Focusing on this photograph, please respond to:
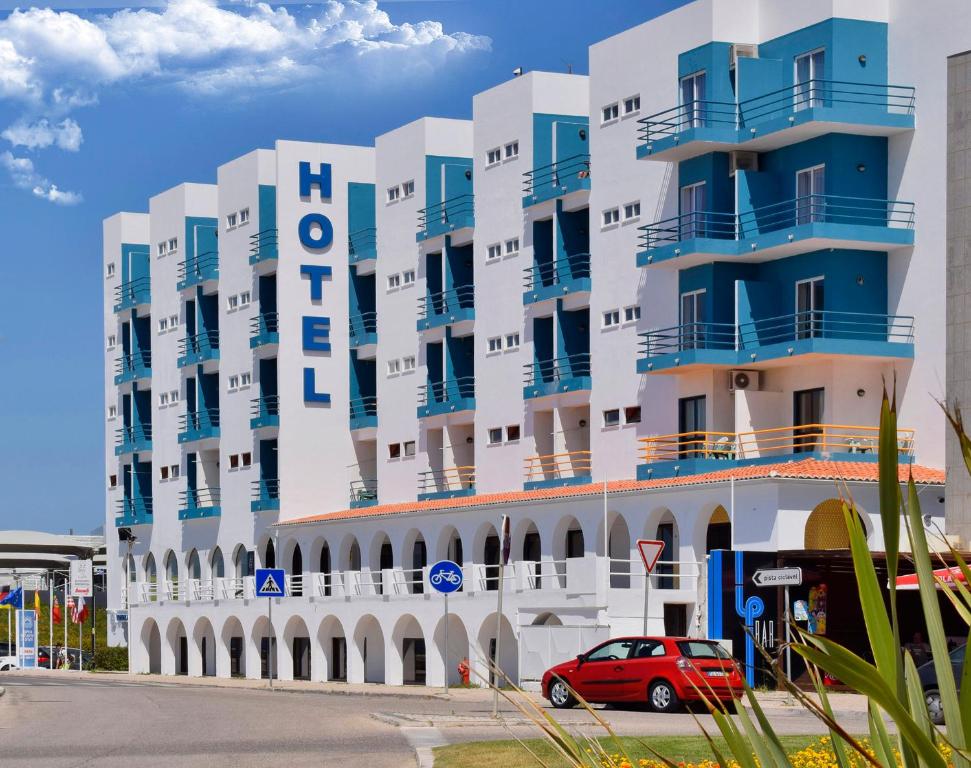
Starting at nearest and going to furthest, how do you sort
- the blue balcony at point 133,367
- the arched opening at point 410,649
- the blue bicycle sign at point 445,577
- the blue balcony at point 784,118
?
1. the blue bicycle sign at point 445,577
2. the blue balcony at point 784,118
3. the arched opening at point 410,649
4. the blue balcony at point 133,367

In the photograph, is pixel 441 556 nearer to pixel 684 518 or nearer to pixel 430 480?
pixel 430 480

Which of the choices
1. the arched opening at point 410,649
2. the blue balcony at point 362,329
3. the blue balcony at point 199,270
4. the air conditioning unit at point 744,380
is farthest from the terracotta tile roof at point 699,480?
the blue balcony at point 199,270

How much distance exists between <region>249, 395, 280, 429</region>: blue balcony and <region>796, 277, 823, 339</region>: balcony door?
2670 centimetres

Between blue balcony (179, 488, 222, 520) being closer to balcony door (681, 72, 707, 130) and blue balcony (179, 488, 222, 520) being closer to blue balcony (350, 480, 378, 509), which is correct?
blue balcony (350, 480, 378, 509)

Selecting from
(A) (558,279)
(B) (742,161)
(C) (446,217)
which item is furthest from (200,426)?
(B) (742,161)

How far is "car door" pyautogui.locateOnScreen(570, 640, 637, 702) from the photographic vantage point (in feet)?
101

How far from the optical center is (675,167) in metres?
48.5

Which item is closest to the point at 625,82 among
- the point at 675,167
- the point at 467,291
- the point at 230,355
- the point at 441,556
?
the point at 675,167

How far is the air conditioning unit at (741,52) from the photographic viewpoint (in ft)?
151

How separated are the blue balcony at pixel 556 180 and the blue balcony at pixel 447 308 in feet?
17.2

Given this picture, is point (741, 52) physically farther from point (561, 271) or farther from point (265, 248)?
point (265, 248)

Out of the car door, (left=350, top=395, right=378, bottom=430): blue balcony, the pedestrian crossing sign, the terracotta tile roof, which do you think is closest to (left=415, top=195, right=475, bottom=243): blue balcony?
(left=350, top=395, right=378, bottom=430): blue balcony

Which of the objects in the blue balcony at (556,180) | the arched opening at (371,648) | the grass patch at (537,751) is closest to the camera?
the grass patch at (537,751)

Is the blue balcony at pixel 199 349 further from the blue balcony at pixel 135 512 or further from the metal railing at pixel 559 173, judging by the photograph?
the metal railing at pixel 559 173
